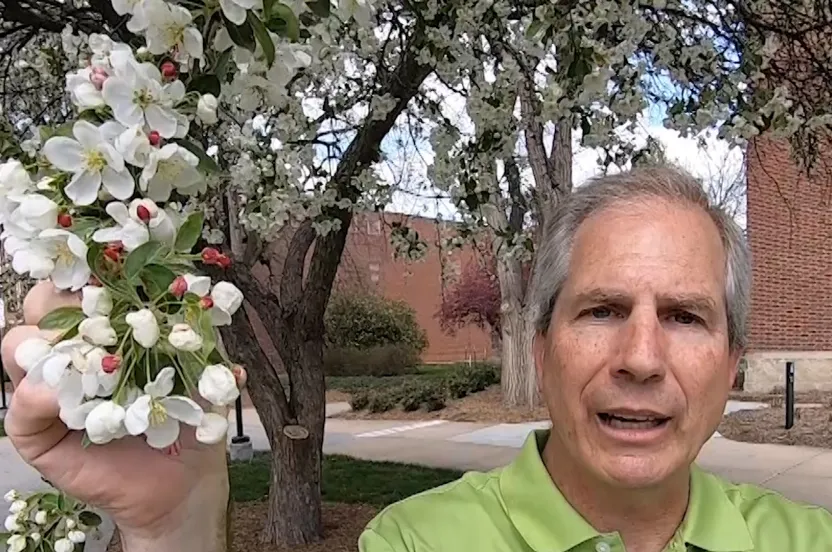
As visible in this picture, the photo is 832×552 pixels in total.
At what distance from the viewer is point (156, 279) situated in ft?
2.93

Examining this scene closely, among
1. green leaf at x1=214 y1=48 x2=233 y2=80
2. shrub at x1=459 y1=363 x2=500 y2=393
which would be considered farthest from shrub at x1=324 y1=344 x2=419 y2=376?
green leaf at x1=214 y1=48 x2=233 y2=80

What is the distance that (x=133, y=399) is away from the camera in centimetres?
85

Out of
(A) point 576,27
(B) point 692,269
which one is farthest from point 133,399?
(A) point 576,27

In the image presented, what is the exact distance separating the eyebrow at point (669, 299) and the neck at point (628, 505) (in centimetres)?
26

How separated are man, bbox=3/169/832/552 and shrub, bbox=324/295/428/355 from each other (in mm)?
18617

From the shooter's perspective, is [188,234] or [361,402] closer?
[188,234]

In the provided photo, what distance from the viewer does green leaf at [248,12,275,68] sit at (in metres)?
1.14

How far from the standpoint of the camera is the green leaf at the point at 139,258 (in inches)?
34.7

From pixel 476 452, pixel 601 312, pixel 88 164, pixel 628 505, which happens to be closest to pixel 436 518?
pixel 628 505

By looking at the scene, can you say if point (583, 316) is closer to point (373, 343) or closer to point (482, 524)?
point (482, 524)

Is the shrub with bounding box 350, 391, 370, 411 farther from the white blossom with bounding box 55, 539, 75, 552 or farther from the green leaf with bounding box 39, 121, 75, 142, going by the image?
the green leaf with bounding box 39, 121, 75, 142

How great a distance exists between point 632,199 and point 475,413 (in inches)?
440

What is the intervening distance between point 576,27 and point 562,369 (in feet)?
6.52

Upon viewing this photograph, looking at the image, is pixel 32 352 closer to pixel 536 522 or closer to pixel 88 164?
pixel 88 164
